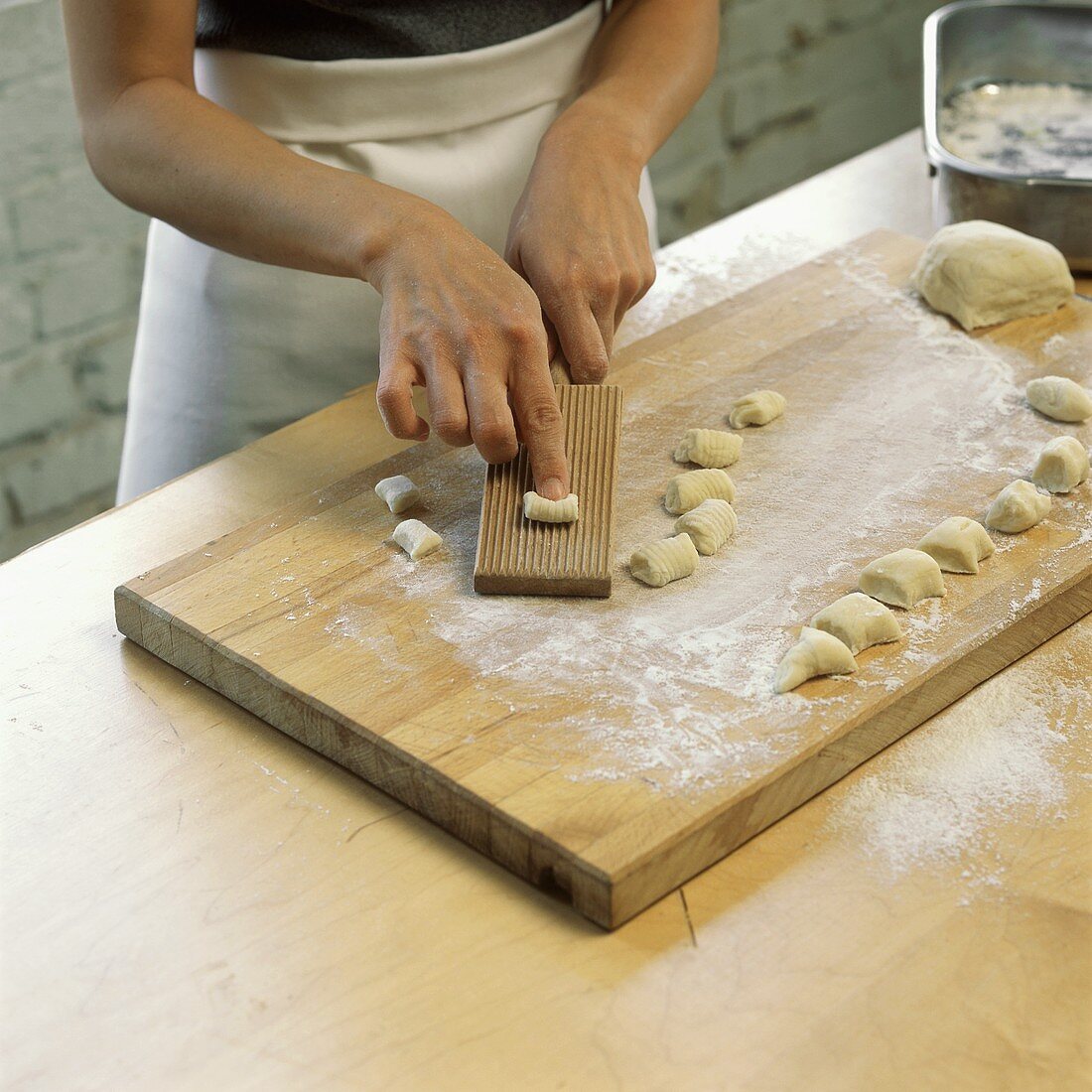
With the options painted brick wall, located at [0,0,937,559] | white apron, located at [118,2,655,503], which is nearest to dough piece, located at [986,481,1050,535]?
white apron, located at [118,2,655,503]

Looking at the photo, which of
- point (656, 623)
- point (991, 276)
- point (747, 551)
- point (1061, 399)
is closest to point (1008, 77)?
point (991, 276)

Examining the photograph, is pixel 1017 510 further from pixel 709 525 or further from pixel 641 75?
pixel 641 75

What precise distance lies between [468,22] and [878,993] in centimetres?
114

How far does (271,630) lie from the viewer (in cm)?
105

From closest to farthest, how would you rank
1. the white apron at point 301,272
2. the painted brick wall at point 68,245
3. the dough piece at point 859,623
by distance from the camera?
1. the dough piece at point 859,623
2. the white apron at point 301,272
3. the painted brick wall at point 68,245

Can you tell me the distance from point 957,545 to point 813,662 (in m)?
0.20

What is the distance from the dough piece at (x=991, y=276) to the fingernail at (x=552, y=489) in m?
0.57

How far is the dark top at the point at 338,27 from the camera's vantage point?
1.44 m

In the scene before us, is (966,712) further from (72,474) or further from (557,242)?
(72,474)

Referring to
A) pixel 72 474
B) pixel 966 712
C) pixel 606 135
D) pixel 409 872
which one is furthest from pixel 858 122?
pixel 409 872

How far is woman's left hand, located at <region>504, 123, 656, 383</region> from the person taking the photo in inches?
48.9

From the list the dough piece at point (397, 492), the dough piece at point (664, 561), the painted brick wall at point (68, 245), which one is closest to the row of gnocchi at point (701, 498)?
the dough piece at point (664, 561)

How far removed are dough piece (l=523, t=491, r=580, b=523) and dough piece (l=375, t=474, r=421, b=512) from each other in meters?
0.13

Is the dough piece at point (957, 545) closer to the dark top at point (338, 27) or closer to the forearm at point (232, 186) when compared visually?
the forearm at point (232, 186)
